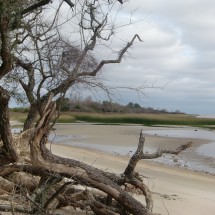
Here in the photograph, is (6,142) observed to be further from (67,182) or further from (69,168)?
(67,182)

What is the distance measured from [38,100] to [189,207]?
6.21 meters

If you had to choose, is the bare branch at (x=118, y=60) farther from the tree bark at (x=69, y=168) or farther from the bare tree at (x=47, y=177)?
the tree bark at (x=69, y=168)

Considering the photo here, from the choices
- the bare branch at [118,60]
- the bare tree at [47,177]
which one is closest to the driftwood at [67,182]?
the bare tree at [47,177]

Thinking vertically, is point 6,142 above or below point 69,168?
above

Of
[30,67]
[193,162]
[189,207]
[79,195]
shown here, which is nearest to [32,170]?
[79,195]

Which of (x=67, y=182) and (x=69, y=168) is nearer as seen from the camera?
(x=67, y=182)

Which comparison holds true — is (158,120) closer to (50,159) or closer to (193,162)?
(193,162)

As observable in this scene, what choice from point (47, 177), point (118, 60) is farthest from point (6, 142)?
point (118, 60)

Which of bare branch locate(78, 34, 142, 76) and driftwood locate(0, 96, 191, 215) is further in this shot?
bare branch locate(78, 34, 142, 76)

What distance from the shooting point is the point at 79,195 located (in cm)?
699

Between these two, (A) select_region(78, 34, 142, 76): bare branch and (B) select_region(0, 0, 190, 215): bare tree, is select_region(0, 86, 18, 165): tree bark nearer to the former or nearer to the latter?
(B) select_region(0, 0, 190, 215): bare tree

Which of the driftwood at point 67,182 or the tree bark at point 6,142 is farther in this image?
the tree bark at point 6,142

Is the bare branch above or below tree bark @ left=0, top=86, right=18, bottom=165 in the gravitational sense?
above

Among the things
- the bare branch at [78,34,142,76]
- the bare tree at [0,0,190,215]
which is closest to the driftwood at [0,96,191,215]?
the bare tree at [0,0,190,215]
